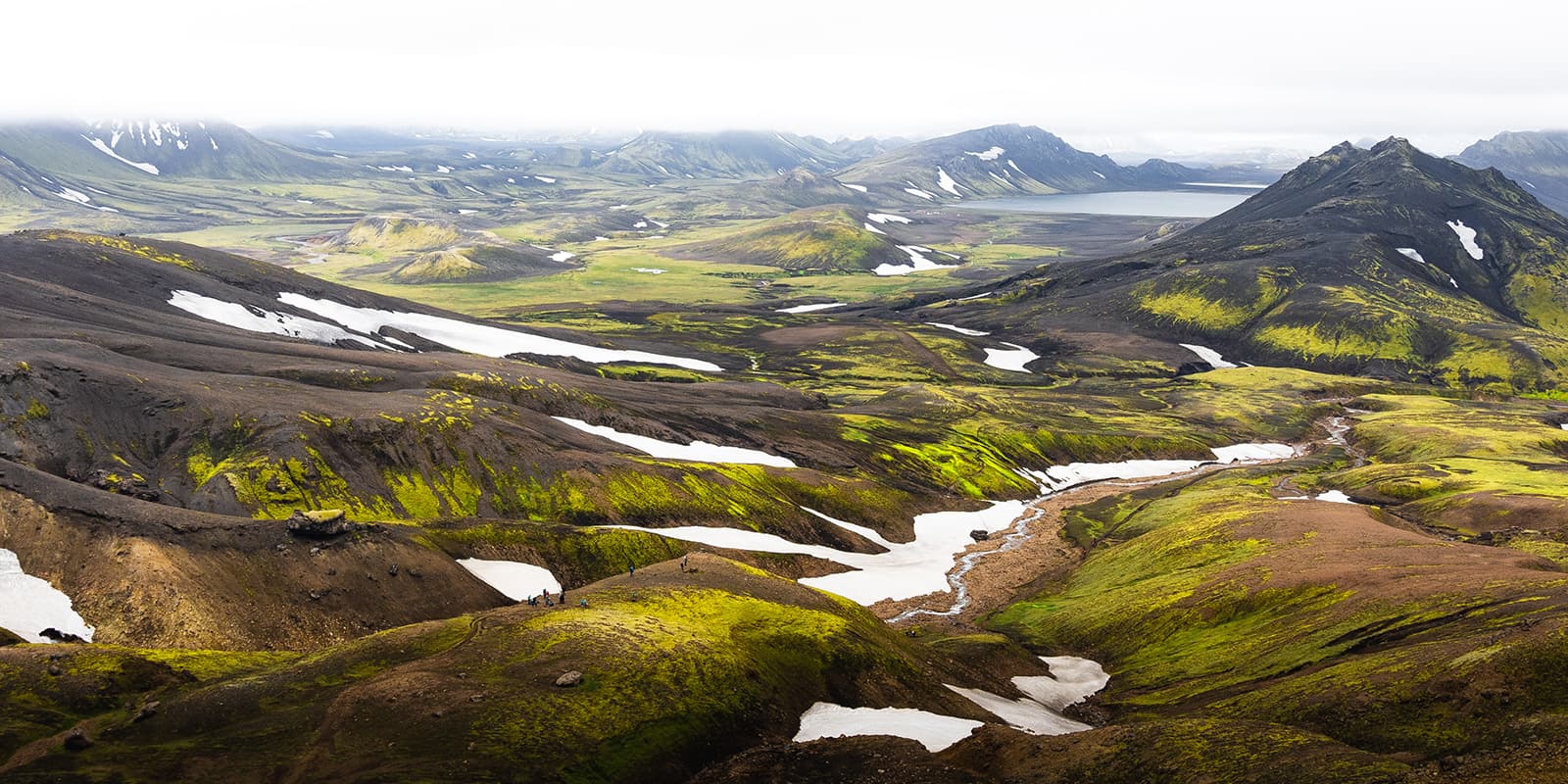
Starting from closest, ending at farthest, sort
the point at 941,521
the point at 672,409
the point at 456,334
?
1. the point at 941,521
2. the point at 672,409
3. the point at 456,334

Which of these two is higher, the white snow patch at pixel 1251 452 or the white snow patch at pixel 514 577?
the white snow patch at pixel 514 577

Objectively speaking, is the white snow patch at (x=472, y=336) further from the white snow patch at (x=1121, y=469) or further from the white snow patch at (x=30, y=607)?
the white snow patch at (x=30, y=607)

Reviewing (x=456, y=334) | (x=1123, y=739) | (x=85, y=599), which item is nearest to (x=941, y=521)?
(x=1123, y=739)

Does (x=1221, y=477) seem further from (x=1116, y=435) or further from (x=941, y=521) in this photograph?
(x=941, y=521)

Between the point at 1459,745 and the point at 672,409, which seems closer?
the point at 1459,745

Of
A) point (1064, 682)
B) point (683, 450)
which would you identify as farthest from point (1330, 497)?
point (683, 450)

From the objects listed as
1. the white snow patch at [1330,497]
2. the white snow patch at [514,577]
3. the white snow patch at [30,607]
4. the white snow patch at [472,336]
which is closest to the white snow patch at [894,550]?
the white snow patch at [514,577]

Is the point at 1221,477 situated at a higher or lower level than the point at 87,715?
lower
